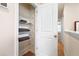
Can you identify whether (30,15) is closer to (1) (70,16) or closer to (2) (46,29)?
(2) (46,29)

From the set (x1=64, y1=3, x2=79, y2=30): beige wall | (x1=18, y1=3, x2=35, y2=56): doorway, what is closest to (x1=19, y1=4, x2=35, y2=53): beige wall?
(x1=18, y1=3, x2=35, y2=56): doorway

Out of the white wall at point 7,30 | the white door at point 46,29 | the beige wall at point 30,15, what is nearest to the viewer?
the white wall at point 7,30

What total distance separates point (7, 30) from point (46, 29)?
62cm

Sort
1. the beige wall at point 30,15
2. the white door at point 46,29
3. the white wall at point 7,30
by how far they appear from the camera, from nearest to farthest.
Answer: the white wall at point 7,30 → the beige wall at point 30,15 → the white door at point 46,29

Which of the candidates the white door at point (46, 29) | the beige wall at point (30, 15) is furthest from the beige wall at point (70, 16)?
the beige wall at point (30, 15)

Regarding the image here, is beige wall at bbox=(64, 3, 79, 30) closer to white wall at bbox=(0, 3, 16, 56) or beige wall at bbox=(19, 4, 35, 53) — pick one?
beige wall at bbox=(19, 4, 35, 53)

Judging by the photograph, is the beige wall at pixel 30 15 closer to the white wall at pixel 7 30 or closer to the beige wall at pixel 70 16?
the white wall at pixel 7 30

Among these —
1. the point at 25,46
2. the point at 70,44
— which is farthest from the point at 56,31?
the point at 25,46

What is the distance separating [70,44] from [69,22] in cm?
28

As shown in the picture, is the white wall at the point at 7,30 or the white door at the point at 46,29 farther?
the white door at the point at 46,29

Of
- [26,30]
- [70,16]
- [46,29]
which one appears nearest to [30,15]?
[26,30]

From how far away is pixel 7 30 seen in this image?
3.85 feet

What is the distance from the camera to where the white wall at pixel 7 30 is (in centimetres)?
109

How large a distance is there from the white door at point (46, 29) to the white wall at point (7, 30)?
36 cm
